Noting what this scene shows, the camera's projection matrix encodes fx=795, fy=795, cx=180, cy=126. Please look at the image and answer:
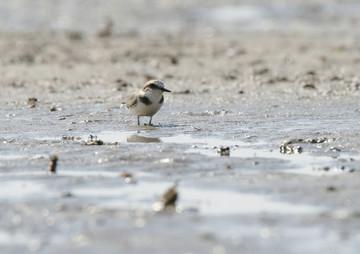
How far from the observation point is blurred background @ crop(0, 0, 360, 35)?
77.4ft

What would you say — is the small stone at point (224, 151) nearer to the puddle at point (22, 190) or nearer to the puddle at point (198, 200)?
the puddle at point (198, 200)

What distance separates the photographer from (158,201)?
19.9 ft

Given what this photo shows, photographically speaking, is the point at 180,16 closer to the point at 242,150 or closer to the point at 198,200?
the point at 242,150

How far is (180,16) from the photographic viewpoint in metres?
26.8

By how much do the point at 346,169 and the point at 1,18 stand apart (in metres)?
20.9

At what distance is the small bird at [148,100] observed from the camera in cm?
1011

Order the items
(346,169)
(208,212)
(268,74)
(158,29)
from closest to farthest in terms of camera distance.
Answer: (208,212) → (346,169) → (268,74) → (158,29)

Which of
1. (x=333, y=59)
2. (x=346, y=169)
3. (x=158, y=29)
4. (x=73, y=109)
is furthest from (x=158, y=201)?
(x=158, y=29)

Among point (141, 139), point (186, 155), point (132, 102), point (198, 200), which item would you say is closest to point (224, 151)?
point (186, 155)

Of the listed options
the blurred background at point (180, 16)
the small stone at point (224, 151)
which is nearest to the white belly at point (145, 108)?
the small stone at point (224, 151)

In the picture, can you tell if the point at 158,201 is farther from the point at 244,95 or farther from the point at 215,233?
the point at 244,95

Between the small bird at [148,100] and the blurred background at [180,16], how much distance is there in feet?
36.6

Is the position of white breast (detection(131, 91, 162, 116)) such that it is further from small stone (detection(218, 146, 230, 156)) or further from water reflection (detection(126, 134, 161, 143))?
small stone (detection(218, 146, 230, 156))

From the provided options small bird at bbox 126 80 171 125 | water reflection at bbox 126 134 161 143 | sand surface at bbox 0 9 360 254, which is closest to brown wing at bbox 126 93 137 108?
small bird at bbox 126 80 171 125
